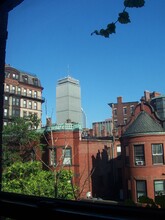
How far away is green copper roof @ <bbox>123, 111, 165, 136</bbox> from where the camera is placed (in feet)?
62.4

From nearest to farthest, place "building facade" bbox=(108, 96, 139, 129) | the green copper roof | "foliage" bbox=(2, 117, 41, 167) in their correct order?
the green copper roof < "foliage" bbox=(2, 117, 41, 167) < "building facade" bbox=(108, 96, 139, 129)

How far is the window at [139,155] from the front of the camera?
18.8 metres

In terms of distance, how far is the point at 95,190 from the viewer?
23.9m

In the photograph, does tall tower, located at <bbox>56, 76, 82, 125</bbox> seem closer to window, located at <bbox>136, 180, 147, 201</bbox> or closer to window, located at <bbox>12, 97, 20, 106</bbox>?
window, located at <bbox>136, 180, 147, 201</bbox>

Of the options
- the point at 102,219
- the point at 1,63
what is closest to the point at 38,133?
the point at 1,63

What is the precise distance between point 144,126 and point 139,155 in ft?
7.47

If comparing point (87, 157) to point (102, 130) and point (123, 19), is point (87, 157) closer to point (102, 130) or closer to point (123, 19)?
point (102, 130)

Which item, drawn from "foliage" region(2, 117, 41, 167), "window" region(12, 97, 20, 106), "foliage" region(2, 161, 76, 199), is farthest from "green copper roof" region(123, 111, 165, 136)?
"window" region(12, 97, 20, 106)

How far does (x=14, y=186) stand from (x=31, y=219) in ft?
46.2

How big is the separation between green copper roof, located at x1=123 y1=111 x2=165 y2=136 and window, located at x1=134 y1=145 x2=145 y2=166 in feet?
3.43

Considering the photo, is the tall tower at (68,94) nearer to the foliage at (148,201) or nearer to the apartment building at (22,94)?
the foliage at (148,201)

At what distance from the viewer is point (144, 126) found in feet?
64.0

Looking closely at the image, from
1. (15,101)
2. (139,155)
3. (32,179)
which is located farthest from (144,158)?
(15,101)

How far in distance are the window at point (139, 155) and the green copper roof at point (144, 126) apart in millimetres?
1046
